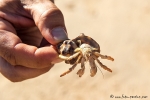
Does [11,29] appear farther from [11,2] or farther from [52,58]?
[52,58]

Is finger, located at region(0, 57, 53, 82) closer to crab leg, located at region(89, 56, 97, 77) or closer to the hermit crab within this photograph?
the hermit crab

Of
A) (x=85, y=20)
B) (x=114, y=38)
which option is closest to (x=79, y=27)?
(x=85, y=20)

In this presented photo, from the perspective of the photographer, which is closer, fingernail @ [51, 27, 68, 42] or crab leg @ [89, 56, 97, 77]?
crab leg @ [89, 56, 97, 77]

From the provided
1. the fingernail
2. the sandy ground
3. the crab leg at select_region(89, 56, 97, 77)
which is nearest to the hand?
the fingernail

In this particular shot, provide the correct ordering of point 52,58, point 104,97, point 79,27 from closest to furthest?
point 52,58, point 104,97, point 79,27

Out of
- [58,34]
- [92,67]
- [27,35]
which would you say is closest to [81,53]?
[92,67]

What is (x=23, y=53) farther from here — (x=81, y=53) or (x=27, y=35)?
(x=27, y=35)
